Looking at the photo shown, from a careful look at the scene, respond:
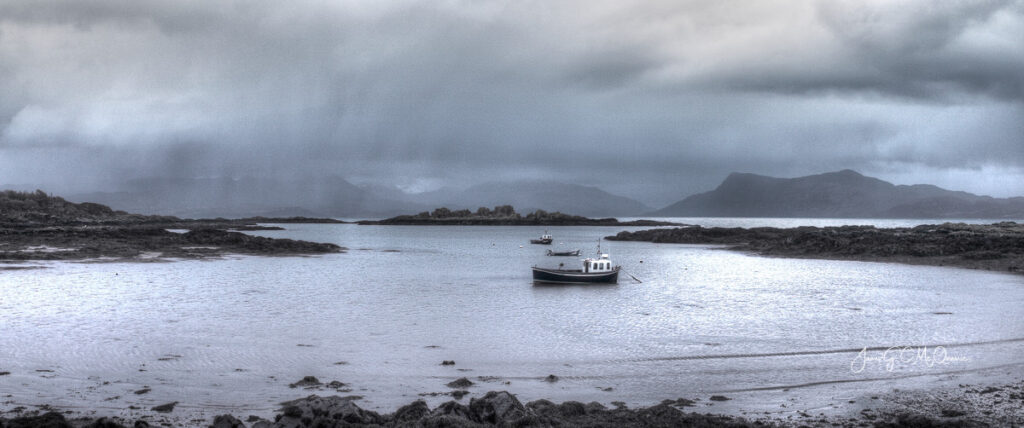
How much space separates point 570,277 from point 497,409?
Result: 2541 centimetres

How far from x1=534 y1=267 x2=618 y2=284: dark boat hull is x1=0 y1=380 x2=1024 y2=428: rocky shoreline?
23266 millimetres

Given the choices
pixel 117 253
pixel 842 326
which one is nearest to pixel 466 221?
pixel 117 253

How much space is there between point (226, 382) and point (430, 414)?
5.73m

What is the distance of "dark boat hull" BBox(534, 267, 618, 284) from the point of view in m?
34.7

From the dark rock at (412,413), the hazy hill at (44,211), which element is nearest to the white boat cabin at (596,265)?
the dark rock at (412,413)

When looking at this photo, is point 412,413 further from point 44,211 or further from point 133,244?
point 44,211

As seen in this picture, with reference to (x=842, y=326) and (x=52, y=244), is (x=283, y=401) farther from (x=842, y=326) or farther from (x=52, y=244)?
(x=52, y=244)

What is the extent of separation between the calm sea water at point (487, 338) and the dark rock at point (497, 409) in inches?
87.7

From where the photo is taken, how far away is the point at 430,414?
968cm

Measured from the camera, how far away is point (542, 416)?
31.7ft

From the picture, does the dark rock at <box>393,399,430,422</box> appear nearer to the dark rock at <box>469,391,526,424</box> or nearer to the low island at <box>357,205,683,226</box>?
the dark rock at <box>469,391,526,424</box>

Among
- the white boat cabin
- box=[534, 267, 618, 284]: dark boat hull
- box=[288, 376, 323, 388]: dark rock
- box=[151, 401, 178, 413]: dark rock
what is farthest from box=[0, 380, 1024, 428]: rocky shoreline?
the white boat cabin

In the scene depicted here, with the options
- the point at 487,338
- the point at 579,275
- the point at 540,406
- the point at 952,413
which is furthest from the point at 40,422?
the point at 579,275

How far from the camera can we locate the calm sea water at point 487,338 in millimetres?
12812
